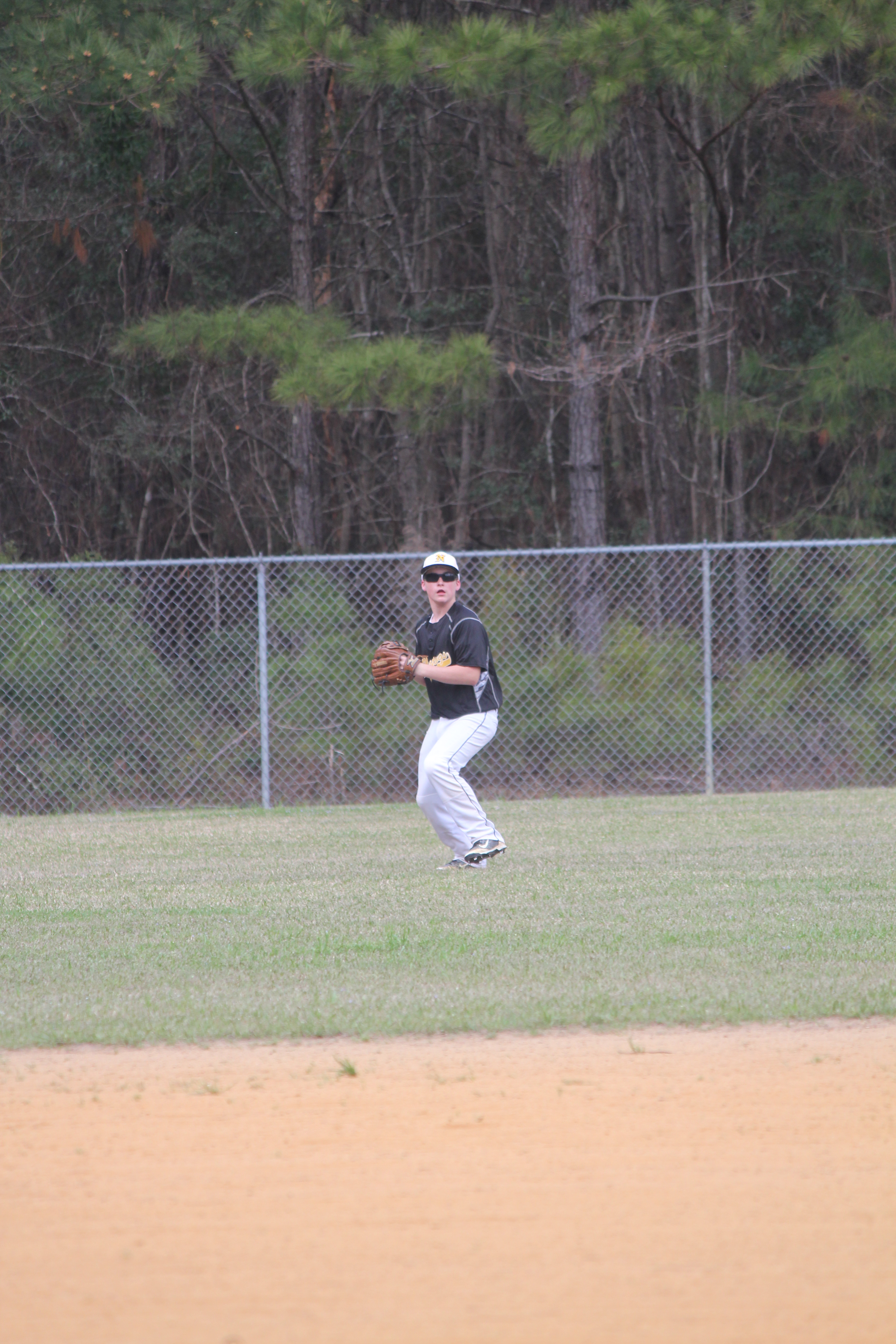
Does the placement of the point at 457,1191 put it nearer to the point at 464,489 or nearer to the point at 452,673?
the point at 452,673

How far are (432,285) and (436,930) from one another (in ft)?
53.8

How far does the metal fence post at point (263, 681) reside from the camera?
1346 centimetres

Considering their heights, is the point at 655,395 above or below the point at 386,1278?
above

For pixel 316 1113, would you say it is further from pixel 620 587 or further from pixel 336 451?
pixel 336 451

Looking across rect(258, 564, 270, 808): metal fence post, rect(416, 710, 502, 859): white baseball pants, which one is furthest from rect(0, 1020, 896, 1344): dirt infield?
rect(258, 564, 270, 808): metal fence post

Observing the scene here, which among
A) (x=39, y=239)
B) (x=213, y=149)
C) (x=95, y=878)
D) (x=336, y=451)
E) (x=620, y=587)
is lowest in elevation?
(x=95, y=878)

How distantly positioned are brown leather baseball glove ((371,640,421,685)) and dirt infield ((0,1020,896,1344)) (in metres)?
4.07

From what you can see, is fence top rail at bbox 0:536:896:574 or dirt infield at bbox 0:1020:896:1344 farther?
fence top rail at bbox 0:536:896:574

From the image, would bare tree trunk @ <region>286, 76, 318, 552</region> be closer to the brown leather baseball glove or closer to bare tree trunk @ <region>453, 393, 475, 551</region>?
bare tree trunk @ <region>453, 393, 475, 551</region>

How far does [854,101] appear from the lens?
56.7 ft

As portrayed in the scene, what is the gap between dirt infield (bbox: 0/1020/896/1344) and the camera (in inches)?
118

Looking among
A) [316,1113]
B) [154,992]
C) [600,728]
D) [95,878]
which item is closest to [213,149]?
[600,728]

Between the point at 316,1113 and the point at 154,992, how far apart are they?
69.3 inches

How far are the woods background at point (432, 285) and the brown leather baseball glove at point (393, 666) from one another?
5.87m
